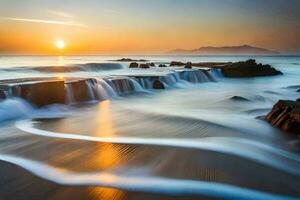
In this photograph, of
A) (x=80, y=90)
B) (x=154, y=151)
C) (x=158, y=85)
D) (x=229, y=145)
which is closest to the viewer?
(x=154, y=151)

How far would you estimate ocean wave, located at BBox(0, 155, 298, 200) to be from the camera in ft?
12.9

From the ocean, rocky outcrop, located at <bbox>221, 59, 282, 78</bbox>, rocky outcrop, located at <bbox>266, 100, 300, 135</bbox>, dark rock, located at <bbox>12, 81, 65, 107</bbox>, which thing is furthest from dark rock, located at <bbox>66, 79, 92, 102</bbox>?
rocky outcrop, located at <bbox>221, 59, 282, 78</bbox>

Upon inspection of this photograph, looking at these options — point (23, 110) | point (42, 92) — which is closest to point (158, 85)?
point (42, 92)

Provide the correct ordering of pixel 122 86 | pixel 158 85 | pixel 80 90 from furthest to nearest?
1. pixel 158 85
2. pixel 122 86
3. pixel 80 90

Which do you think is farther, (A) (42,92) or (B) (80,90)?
(B) (80,90)

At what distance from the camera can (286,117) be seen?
7594 mm

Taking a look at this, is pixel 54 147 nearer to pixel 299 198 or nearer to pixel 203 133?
pixel 203 133

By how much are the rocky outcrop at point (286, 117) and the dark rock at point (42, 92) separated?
7.48 meters

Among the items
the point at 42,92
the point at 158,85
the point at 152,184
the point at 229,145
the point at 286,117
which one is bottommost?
the point at 158,85

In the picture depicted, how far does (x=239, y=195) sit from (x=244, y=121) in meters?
5.22

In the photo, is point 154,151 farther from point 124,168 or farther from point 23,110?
point 23,110

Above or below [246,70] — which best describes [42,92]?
above

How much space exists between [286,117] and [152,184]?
481 centimetres

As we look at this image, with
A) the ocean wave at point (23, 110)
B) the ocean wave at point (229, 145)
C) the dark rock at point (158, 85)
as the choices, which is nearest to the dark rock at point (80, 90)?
the ocean wave at point (23, 110)
